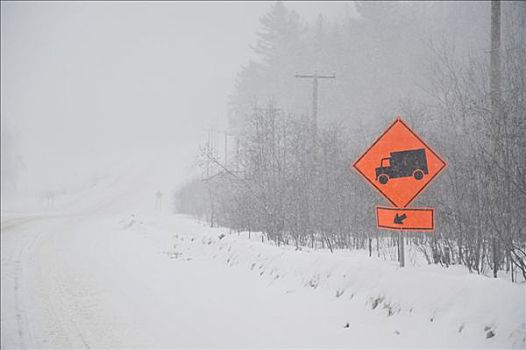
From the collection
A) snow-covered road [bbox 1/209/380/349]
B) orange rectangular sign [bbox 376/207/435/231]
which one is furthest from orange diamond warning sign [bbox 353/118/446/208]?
snow-covered road [bbox 1/209/380/349]

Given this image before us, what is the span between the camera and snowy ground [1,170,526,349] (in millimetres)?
5254

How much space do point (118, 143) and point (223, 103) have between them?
39.3 metres

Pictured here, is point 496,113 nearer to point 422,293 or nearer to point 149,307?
point 422,293

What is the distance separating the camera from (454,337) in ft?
16.5

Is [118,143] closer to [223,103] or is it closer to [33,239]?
[223,103]

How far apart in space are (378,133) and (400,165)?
10.8 metres

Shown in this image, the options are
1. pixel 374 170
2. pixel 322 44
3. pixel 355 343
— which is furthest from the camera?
pixel 322 44

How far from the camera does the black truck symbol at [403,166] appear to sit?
255 inches

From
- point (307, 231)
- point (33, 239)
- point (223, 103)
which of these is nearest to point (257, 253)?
point (307, 231)

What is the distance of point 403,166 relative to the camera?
6.62 meters

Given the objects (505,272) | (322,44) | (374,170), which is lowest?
(505,272)

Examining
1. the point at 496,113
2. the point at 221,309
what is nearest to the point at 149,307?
the point at 221,309

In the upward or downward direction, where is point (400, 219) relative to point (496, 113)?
downward

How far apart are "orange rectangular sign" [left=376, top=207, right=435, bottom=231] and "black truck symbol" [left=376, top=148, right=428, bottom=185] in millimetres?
499
